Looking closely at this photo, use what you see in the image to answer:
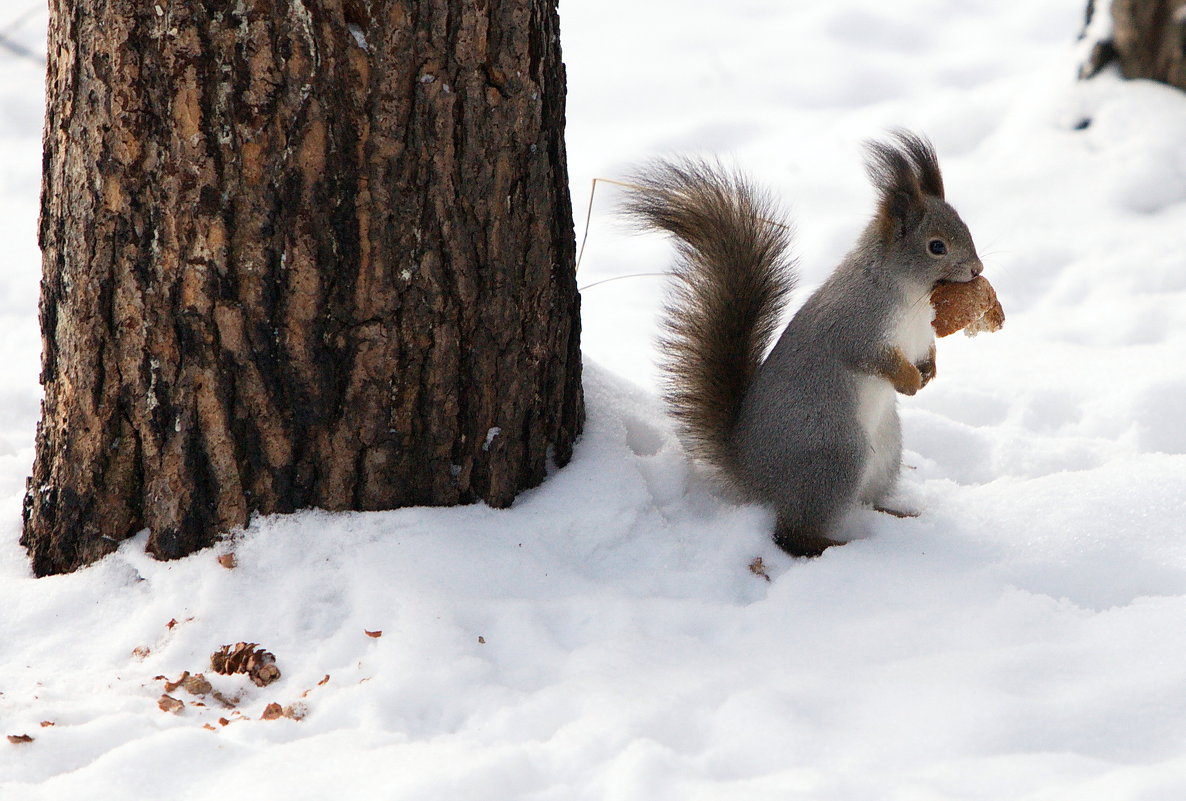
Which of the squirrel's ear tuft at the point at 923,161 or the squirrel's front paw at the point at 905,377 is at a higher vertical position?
the squirrel's ear tuft at the point at 923,161

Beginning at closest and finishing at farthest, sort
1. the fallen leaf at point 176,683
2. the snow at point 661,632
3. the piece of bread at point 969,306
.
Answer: the snow at point 661,632
the fallen leaf at point 176,683
the piece of bread at point 969,306

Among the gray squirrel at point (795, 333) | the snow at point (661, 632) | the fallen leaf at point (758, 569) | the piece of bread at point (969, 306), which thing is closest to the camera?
the snow at point (661, 632)

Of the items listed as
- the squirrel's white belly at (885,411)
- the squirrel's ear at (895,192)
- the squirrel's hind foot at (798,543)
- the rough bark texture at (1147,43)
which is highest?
the rough bark texture at (1147,43)

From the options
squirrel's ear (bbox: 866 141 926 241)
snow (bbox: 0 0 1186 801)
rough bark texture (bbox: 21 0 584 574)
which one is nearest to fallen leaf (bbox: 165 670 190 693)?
snow (bbox: 0 0 1186 801)

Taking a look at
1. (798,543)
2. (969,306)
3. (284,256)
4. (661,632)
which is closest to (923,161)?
(969,306)

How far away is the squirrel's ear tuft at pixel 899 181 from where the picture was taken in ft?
5.70

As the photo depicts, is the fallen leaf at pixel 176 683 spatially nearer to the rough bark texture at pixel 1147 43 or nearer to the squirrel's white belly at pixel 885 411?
the squirrel's white belly at pixel 885 411

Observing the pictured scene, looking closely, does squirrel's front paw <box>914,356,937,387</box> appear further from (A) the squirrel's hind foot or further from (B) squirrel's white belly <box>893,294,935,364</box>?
(A) the squirrel's hind foot

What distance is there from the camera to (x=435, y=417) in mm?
1468

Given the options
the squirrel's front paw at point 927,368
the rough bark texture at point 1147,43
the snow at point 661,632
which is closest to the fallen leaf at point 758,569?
the snow at point 661,632

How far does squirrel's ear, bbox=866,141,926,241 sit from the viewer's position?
5.70ft

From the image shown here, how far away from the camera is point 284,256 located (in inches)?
52.0

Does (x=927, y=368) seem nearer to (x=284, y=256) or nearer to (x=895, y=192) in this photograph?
(x=895, y=192)

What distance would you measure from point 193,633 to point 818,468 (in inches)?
35.5
